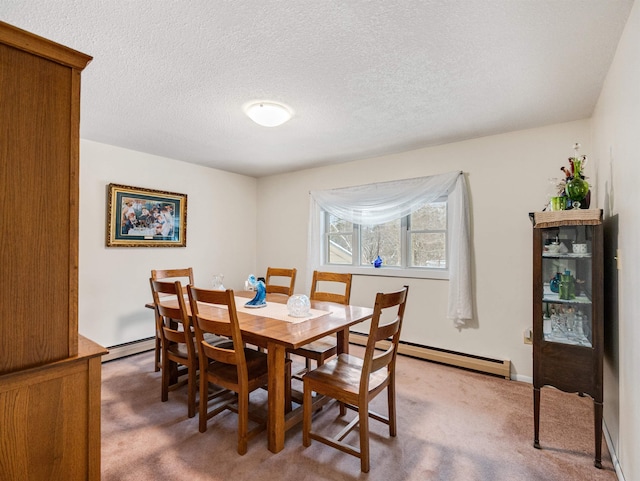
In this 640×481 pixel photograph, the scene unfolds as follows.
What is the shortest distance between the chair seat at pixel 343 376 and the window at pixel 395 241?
192 cm

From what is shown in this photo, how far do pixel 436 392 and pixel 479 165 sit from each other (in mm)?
2229

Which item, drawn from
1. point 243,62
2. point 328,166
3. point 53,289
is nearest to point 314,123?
point 243,62

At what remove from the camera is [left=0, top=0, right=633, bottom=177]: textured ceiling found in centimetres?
155

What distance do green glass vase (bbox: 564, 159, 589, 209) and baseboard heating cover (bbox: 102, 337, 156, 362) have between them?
4.31m

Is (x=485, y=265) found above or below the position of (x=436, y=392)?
above

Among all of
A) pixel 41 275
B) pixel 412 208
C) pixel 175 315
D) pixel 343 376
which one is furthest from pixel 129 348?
pixel 412 208

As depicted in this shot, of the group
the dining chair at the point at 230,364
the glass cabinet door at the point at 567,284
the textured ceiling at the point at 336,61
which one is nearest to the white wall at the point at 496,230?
the textured ceiling at the point at 336,61

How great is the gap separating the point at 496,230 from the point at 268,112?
243cm

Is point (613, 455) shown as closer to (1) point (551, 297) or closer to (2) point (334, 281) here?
(1) point (551, 297)

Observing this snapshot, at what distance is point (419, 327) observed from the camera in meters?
3.67

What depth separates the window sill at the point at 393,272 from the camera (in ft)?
11.8

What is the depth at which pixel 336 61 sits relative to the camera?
1960mm

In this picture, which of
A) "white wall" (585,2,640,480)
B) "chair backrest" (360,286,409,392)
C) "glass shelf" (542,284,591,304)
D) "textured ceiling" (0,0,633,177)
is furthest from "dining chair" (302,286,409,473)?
"textured ceiling" (0,0,633,177)

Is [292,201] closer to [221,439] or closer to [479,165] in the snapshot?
[479,165]
